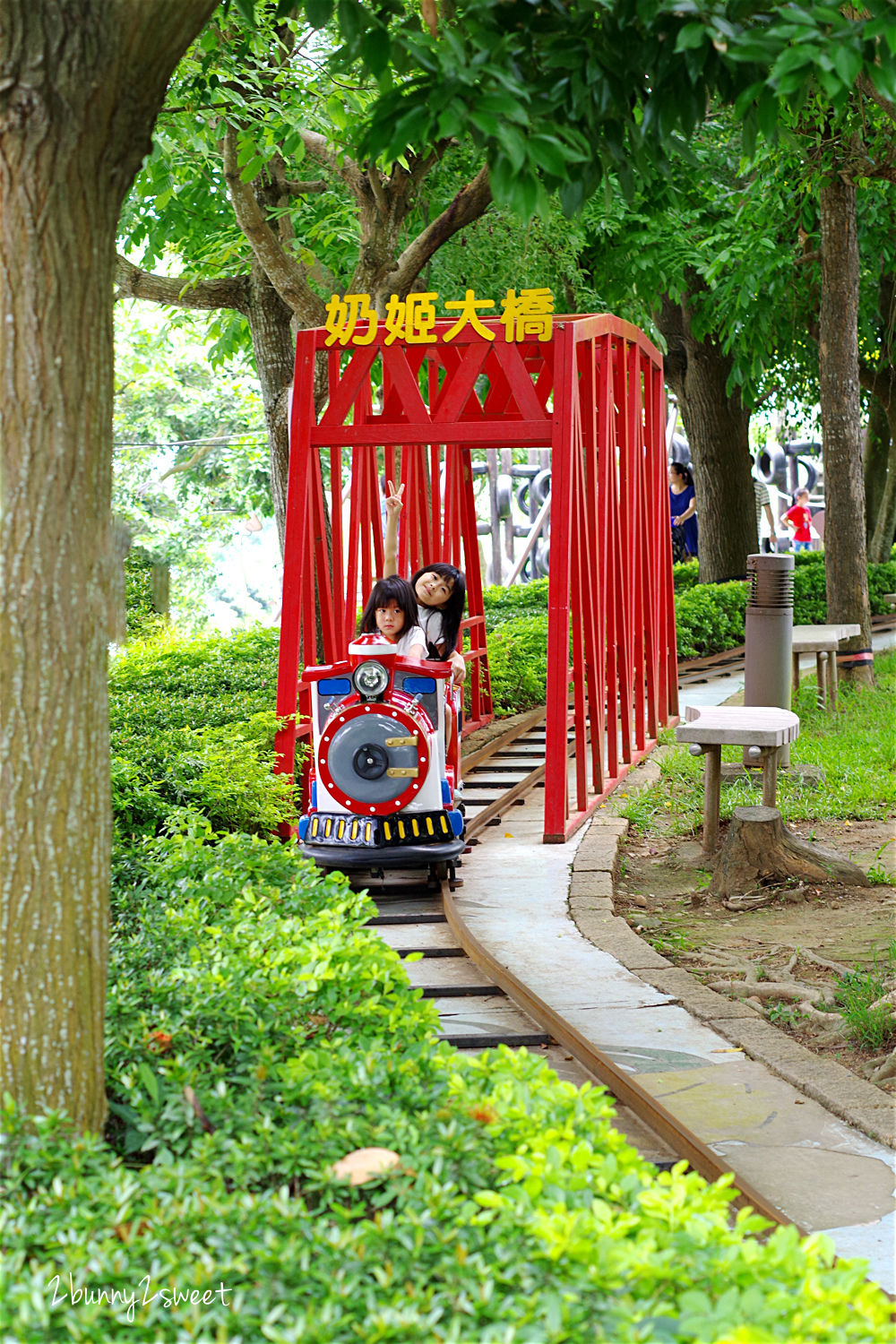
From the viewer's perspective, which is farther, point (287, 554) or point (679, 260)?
point (679, 260)

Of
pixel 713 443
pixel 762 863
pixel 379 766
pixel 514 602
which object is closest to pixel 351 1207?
pixel 379 766

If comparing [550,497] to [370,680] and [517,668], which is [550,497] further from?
[517,668]

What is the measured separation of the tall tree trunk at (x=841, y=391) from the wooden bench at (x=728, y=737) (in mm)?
4359

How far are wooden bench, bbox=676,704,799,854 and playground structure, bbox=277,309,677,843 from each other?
0.70 meters

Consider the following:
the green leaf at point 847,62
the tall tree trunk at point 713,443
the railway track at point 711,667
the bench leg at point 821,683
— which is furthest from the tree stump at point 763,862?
the tall tree trunk at point 713,443

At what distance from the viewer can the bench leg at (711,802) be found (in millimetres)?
7977

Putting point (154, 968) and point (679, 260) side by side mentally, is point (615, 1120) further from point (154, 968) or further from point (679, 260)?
point (679, 260)

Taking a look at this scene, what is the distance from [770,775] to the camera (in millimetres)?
8086

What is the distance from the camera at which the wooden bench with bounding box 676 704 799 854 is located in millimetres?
7668

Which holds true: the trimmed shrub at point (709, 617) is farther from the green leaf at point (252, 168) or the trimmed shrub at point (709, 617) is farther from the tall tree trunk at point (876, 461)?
the green leaf at point (252, 168)

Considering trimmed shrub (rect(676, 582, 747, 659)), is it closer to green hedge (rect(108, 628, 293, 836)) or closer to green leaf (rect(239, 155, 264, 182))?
green hedge (rect(108, 628, 293, 836))

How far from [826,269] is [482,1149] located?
10904 millimetres

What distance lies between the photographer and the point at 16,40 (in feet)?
8.56

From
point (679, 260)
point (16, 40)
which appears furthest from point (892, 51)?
point (679, 260)
